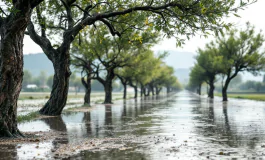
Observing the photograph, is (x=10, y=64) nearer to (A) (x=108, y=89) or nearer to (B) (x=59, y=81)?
(B) (x=59, y=81)

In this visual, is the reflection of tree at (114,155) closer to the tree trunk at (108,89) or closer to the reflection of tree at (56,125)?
the reflection of tree at (56,125)

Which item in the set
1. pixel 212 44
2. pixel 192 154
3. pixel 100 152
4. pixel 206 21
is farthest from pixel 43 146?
pixel 212 44

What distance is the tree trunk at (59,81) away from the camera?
73.9 ft

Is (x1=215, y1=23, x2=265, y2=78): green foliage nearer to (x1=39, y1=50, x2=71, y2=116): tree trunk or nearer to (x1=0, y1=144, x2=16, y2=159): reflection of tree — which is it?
(x1=39, y1=50, x2=71, y2=116): tree trunk

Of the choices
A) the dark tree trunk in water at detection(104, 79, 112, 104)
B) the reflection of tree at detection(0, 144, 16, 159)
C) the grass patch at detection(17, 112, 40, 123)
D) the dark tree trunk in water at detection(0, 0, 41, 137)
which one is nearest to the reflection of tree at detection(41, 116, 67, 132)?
the grass patch at detection(17, 112, 40, 123)

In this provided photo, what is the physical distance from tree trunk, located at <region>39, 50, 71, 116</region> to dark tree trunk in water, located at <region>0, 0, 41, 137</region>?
356 inches

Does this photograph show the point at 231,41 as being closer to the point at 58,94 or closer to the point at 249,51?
the point at 249,51

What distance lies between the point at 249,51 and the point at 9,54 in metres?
49.0

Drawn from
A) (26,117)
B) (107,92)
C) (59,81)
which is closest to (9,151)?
(26,117)

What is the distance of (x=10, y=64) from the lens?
499 inches

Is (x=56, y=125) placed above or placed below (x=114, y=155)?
below

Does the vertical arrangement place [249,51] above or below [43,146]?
above

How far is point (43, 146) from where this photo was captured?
428 inches

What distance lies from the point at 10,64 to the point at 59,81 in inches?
403
